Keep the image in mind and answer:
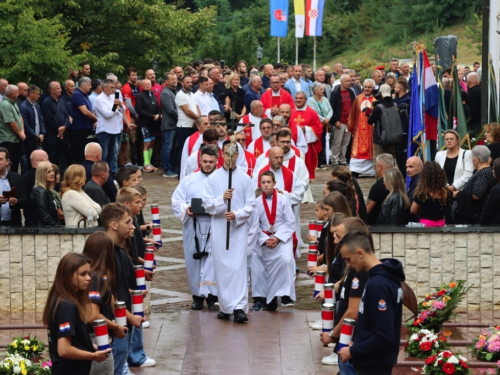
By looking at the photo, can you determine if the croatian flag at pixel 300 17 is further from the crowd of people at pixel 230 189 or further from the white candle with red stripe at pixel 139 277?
the white candle with red stripe at pixel 139 277

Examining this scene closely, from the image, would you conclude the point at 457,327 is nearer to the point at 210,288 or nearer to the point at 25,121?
the point at 210,288

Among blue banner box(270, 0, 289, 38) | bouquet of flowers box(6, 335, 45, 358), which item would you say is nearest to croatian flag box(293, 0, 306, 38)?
blue banner box(270, 0, 289, 38)

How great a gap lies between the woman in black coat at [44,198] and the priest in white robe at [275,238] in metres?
2.38

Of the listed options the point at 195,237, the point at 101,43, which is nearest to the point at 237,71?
the point at 101,43

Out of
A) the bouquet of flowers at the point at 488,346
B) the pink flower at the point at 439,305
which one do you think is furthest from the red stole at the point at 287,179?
the bouquet of flowers at the point at 488,346

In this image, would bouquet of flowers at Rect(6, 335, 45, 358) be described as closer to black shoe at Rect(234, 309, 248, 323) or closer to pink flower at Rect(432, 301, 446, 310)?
black shoe at Rect(234, 309, 248, 323)

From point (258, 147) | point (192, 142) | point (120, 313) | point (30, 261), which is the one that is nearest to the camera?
point (120, 313)

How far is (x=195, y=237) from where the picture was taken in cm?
1266

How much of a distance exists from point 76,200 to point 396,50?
48.2 metres

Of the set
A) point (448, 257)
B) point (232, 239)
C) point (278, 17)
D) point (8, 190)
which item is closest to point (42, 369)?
point (232, 239)

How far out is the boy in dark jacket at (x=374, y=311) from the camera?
22.9 ft

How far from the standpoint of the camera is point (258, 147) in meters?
16.1

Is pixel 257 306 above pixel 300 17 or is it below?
below

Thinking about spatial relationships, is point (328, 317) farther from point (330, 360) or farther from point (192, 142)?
point (192, 142)
